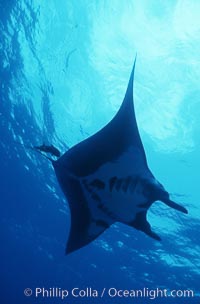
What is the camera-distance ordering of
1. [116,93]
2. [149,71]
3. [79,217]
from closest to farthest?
[79,217], [149,71], [116,93]

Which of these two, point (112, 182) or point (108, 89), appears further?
point (108, 89)

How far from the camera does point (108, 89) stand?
10.4 m

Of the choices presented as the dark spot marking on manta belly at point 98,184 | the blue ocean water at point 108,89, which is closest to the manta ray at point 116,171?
the dark spot marking on manta belly at point 98,184

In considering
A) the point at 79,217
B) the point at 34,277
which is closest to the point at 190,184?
the point at 79,217

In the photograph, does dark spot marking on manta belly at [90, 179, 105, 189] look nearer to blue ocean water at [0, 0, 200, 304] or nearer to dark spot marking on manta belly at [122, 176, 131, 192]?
dark spot marking on manta belly at [122, 176, 131, 192]

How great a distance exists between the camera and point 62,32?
9805 mm

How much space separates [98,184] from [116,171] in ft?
1.04

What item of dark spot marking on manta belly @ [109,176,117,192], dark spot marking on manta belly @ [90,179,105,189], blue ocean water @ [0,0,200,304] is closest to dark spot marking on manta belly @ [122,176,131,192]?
dark spot marking on manta belly @ [109,176,117,192]

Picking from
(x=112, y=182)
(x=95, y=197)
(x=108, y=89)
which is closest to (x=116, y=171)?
(x=112, y=182)

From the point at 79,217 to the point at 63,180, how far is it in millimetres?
797

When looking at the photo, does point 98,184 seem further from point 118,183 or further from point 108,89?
point 108,89

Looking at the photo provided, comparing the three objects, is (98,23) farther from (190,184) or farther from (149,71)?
(190,184)

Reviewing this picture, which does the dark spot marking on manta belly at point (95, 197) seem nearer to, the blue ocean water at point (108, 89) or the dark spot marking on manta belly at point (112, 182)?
the dark spot marking on manta belly at point (112, 182)

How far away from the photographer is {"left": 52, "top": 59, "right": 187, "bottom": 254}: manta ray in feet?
14.0
